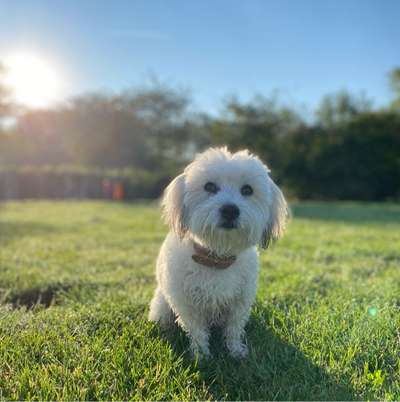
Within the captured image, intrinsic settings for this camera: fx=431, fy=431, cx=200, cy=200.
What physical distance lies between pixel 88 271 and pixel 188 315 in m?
2.46

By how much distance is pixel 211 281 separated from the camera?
9.59ft

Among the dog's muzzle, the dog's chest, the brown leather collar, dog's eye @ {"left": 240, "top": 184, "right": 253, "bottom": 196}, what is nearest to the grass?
the dog's chest

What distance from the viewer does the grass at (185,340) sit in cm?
233

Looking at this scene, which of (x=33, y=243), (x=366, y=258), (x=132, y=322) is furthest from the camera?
(x=33, y=243)

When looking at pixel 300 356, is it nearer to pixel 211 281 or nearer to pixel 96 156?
pixel 211 281

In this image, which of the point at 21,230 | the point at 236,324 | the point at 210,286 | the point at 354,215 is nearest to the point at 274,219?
the point at 210,286

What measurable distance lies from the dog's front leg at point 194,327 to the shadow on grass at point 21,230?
5119mm

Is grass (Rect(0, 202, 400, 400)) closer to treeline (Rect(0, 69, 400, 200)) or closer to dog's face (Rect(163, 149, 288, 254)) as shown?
dog's face (Rect(163, 149, 288, 254))

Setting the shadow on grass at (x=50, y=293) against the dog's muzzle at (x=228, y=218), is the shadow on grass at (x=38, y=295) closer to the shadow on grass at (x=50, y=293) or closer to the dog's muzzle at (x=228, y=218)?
the shadow on grass at (x=50, y=293)

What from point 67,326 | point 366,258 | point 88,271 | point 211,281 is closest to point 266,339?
point 211,281

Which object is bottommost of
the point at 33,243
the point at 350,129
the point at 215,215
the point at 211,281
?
the point at 33,243

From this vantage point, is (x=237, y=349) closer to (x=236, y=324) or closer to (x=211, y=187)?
(x=236, y=324)

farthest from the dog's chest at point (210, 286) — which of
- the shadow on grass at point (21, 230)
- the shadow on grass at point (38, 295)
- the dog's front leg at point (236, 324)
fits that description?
the shadow on grass at point (21, 230)

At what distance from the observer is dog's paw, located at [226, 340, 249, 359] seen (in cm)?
280
